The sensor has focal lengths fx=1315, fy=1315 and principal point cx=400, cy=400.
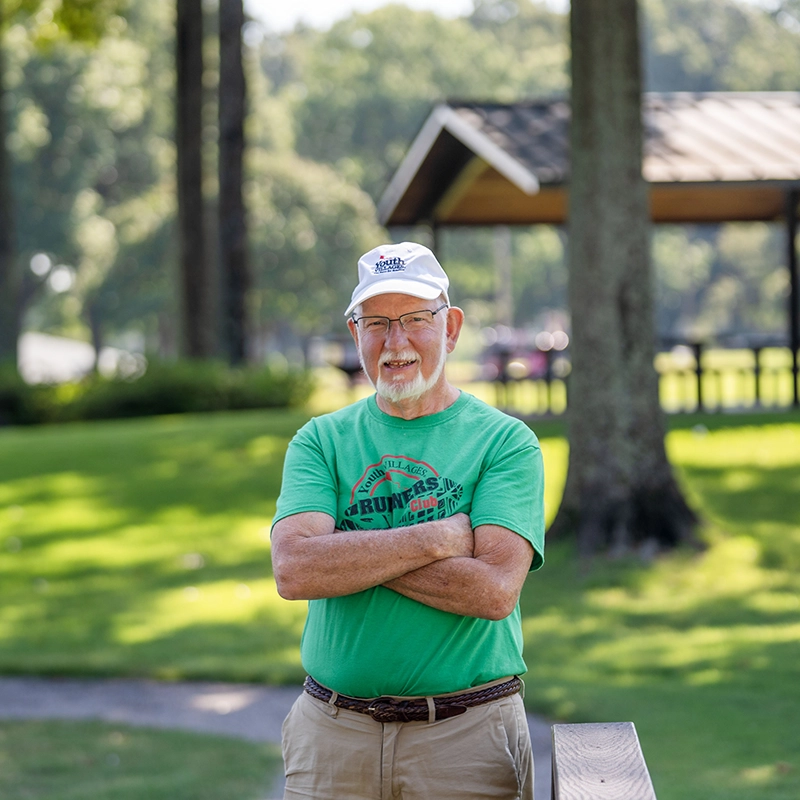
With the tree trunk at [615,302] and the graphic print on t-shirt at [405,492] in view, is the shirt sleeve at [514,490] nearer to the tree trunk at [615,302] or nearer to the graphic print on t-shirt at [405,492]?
the graphic print on t-shirt at [405,492]

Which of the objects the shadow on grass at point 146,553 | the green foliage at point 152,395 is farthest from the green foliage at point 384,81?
the shadow on grass at point 146,553

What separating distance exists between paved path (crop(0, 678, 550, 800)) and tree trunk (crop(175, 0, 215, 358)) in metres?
16.1

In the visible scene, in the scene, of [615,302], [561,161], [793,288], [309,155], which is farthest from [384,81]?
[615,302]

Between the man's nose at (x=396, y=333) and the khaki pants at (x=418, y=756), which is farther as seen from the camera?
the man's nose at (x=396, y=333)

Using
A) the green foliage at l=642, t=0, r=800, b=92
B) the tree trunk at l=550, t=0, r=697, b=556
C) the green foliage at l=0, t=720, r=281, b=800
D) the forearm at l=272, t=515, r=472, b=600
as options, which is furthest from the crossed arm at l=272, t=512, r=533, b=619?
the green foliage at l=642, t=0, r=800, b=92

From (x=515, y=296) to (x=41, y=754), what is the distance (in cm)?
7120

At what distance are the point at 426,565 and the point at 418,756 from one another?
0.44 metres

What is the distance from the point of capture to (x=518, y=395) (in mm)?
26250

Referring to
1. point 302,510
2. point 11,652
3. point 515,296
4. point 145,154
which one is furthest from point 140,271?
point 302,510

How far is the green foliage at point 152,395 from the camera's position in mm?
21875

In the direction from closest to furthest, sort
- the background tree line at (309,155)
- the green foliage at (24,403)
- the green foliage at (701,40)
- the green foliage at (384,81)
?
the green foliage at (24,403), the background tree line at (309,155), the green foliage at (384,81), the green foliage at (701,40)

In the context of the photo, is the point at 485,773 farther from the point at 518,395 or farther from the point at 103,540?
the point at 518,395

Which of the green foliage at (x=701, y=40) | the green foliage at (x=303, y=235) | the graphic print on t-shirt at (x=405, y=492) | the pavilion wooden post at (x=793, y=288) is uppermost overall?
the green foliage at (x=701, y=40)

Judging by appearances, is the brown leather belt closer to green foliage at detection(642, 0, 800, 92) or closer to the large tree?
the large tree
